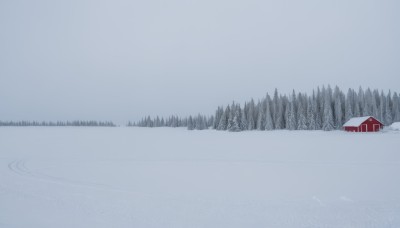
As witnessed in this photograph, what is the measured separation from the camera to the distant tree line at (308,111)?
2820 inches

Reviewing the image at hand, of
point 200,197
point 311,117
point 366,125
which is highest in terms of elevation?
point 311,117

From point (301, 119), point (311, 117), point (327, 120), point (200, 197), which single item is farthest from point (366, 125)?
point (200, 197)

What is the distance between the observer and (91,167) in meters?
17.5

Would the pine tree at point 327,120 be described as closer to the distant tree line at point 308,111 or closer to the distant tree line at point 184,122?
the distant tree line at point 308,111

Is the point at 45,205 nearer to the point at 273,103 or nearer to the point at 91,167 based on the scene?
the point at 91,167

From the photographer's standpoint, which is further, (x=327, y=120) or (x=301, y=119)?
(x=301, y=119)

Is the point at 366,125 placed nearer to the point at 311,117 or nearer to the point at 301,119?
the point at 311,117

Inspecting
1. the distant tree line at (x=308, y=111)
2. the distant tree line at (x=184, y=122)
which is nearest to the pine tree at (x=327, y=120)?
the distant tree line at (x=308, y=111)

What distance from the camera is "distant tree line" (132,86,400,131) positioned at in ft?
235

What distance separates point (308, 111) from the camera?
7231cm

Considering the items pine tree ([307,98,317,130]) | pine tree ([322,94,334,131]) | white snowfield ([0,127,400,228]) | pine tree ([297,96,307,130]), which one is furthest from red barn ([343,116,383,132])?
white snowfield ([0,127,400,228])

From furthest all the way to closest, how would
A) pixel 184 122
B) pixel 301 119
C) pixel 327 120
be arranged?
pixel 184 122 < pixel 301 119 < pixel 327 120

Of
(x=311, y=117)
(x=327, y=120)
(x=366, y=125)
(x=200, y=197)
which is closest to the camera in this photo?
(x=200, y=197)

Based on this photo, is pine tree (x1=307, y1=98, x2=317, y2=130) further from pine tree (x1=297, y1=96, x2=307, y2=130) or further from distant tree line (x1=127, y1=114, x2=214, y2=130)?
distant tree line (x1=127, y1=114, x2=214, y2=130)
